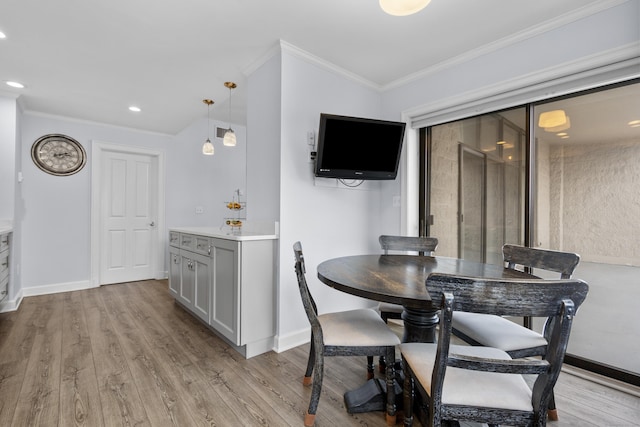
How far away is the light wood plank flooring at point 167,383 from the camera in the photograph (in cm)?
164

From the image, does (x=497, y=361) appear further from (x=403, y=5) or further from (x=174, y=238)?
(x=174, y=238)

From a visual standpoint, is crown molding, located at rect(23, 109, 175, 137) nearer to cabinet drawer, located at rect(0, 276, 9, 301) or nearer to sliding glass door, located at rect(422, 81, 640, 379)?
cabinet drawer, located at rect(0, 276, 9, 301)

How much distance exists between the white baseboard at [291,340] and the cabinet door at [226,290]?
13.4 inches

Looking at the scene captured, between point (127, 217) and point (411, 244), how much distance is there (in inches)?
174

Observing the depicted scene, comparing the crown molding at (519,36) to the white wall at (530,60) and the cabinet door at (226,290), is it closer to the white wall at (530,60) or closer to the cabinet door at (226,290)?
the white wall at (530,60)

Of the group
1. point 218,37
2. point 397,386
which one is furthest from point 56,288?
point 397,386

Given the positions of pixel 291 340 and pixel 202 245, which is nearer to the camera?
pixel 291 340

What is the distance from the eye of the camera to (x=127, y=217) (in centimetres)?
474

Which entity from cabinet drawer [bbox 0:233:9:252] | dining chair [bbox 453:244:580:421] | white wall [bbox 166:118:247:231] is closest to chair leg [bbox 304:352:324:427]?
dining chair [bbox 453:244:580:421]

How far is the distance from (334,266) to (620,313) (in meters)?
2.00

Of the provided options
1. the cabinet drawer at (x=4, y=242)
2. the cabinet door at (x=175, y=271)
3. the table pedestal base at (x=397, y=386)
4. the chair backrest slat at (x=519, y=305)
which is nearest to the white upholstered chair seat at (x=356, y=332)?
the table pedestal base at (x=397, y=386)

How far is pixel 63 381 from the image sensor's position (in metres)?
1.97

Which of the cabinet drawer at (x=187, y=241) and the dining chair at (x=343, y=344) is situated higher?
the cabinet drawer at (x=187, y=241)

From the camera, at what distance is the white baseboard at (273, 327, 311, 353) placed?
2.44 metres
